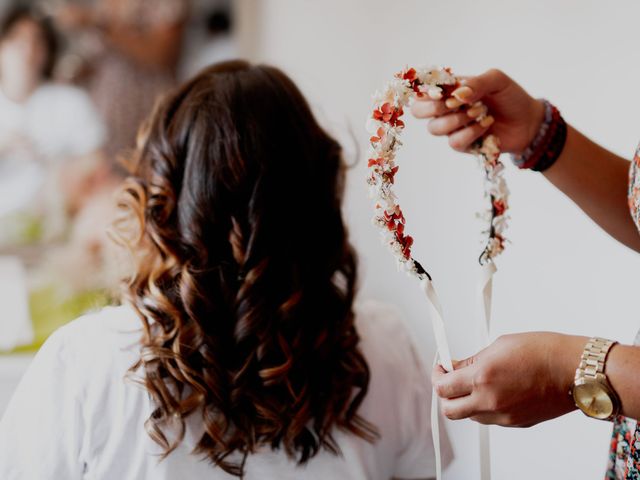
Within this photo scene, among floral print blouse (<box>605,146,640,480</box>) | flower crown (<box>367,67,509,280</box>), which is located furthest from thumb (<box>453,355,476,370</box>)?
floral print blouse (<box>605,146,640,480</box>)

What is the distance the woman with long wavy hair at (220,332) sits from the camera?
0.92 m

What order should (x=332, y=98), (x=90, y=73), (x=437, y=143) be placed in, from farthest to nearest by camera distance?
1. (x=332, y=98)
2. (x=90, y=73)
3. (x=437, y=143)

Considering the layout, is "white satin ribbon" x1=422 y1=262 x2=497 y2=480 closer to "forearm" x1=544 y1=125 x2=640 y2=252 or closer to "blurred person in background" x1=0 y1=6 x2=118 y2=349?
"forearm" x1=544 y1=125 x2=640 y2=252

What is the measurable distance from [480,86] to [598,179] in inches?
9.6

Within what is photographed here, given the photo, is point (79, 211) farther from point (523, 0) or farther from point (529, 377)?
point (529, 377)

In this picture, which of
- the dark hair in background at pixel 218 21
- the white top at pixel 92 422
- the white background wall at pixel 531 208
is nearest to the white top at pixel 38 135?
the dark hair in background at pixel 218 21

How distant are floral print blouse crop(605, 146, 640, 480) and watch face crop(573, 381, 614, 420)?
0.15m

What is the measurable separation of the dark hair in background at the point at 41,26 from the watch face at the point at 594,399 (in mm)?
1846

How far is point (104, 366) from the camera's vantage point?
0.93 m

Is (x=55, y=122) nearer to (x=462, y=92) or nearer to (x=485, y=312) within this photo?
(x=462, y=92)

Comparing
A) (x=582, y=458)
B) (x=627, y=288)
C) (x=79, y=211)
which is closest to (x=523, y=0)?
(x=627, y=288)

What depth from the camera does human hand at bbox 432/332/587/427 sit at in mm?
688

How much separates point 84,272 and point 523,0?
153 centimetres

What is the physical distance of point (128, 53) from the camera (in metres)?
2.04
